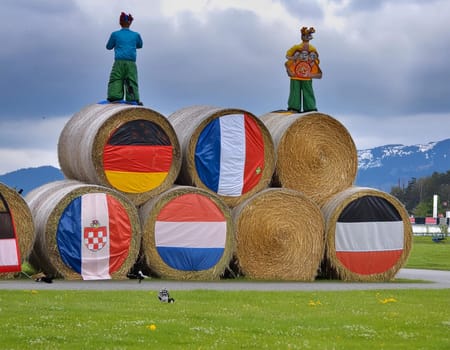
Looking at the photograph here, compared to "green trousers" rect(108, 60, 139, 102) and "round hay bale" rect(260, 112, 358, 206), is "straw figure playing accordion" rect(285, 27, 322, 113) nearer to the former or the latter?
"round hay bale" rect(260, 112, 358, 206)

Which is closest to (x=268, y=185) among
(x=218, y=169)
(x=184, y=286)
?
(x=218, y=169)

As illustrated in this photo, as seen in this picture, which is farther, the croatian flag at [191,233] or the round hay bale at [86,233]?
the croatian flag at [191,233]

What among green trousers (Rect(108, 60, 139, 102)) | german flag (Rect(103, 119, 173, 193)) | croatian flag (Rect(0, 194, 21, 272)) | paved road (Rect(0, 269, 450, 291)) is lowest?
paved road (Rect(0, 269, 450, 291))

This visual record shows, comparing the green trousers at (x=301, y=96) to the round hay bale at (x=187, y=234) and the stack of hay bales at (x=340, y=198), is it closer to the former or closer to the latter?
the stack of hay bales at (x=340, y=198)

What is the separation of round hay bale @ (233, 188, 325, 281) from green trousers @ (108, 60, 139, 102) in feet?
11.7

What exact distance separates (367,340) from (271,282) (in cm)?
942

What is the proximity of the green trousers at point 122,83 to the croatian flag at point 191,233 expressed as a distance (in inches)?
123

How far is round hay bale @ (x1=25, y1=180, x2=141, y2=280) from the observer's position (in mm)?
20469

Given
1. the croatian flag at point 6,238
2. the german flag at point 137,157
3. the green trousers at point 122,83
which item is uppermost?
the green trousers at point 122,83

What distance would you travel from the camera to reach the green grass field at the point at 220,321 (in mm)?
11539

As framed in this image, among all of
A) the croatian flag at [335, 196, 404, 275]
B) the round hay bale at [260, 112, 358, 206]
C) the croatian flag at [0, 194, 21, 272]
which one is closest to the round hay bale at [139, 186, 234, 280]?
the round hay bale at [260, 112, 358, 206]

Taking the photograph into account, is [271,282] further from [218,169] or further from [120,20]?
[120,20]

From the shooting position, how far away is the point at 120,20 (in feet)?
77.6

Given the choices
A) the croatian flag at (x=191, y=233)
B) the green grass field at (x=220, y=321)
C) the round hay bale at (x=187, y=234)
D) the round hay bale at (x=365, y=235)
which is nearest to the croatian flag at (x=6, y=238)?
the round hay bale at (x=187, y=234)
